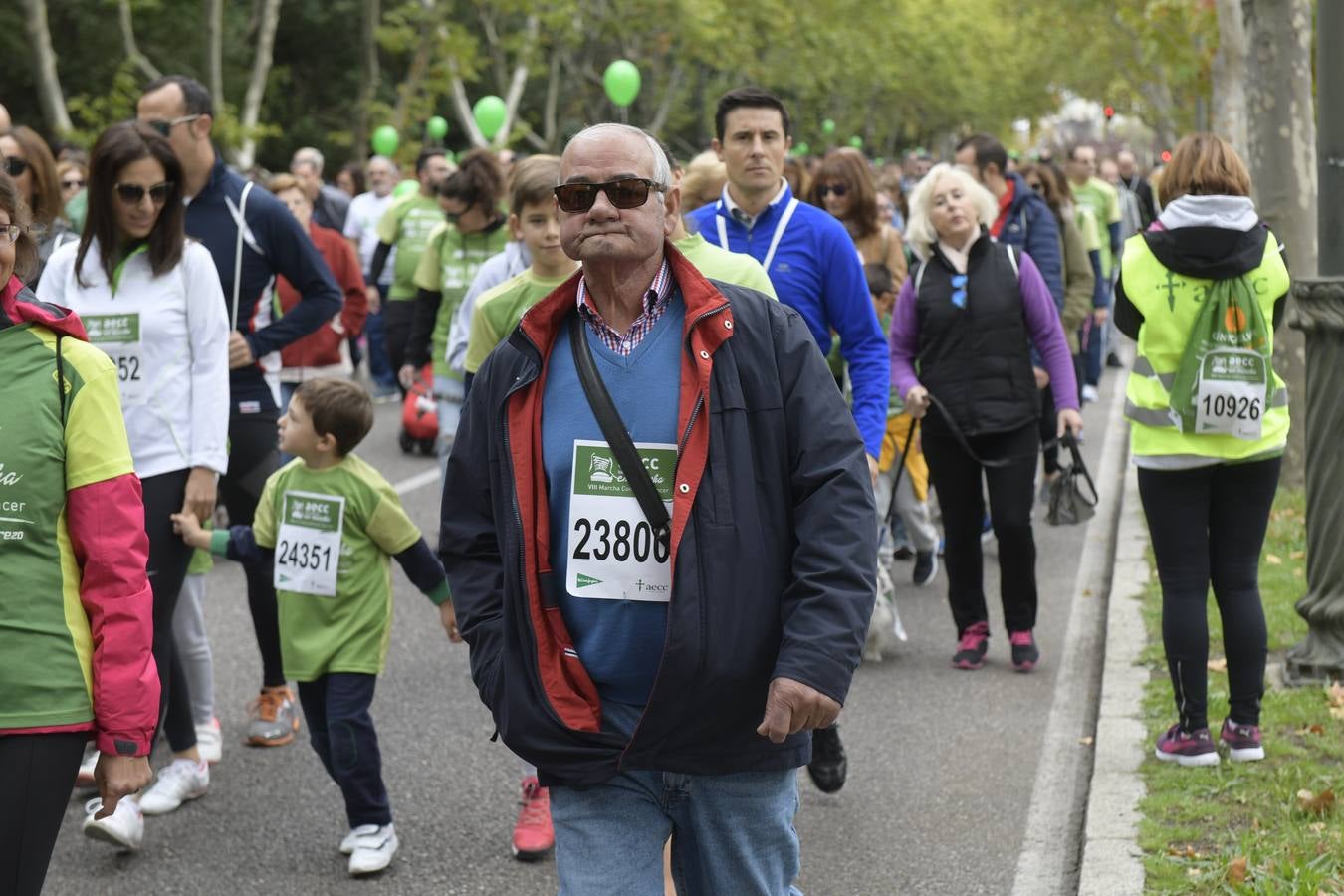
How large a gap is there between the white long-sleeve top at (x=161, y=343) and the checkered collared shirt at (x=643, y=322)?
2.56m

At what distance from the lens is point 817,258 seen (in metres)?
5.89

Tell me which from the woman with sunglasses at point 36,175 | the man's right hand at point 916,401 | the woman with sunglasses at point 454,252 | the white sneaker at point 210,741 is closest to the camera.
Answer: the white sneaker at point 210,741

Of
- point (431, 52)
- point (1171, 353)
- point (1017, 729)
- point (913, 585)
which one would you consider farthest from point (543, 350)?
point (431, 52)

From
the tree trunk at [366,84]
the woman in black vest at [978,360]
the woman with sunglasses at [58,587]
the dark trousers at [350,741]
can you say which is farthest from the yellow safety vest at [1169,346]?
the tree trunk at [366,84]

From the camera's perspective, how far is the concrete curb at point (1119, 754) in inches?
200

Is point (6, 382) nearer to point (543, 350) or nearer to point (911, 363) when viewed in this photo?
point (543, 350)

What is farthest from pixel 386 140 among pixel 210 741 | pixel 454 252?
pixel 210 741

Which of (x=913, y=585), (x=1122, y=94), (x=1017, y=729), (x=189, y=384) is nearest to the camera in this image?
(x=189, y=384)

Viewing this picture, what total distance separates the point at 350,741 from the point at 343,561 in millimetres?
543

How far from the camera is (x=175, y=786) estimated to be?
6055 mm

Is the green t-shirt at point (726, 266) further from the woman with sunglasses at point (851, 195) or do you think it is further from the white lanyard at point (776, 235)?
the woman with sunglasses at point (851, 195)

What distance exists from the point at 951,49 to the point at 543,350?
76814mm

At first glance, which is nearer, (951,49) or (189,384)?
(189,384)

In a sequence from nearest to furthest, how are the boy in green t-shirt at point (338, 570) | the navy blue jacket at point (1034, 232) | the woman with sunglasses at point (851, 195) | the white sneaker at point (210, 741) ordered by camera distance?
the boy in green t-shirt at point (338, 570)
the white sneaker at point (210, 741)
the woman with sunglasses at point (851, 195)
the navy blue jacket at point (1034, 232)
